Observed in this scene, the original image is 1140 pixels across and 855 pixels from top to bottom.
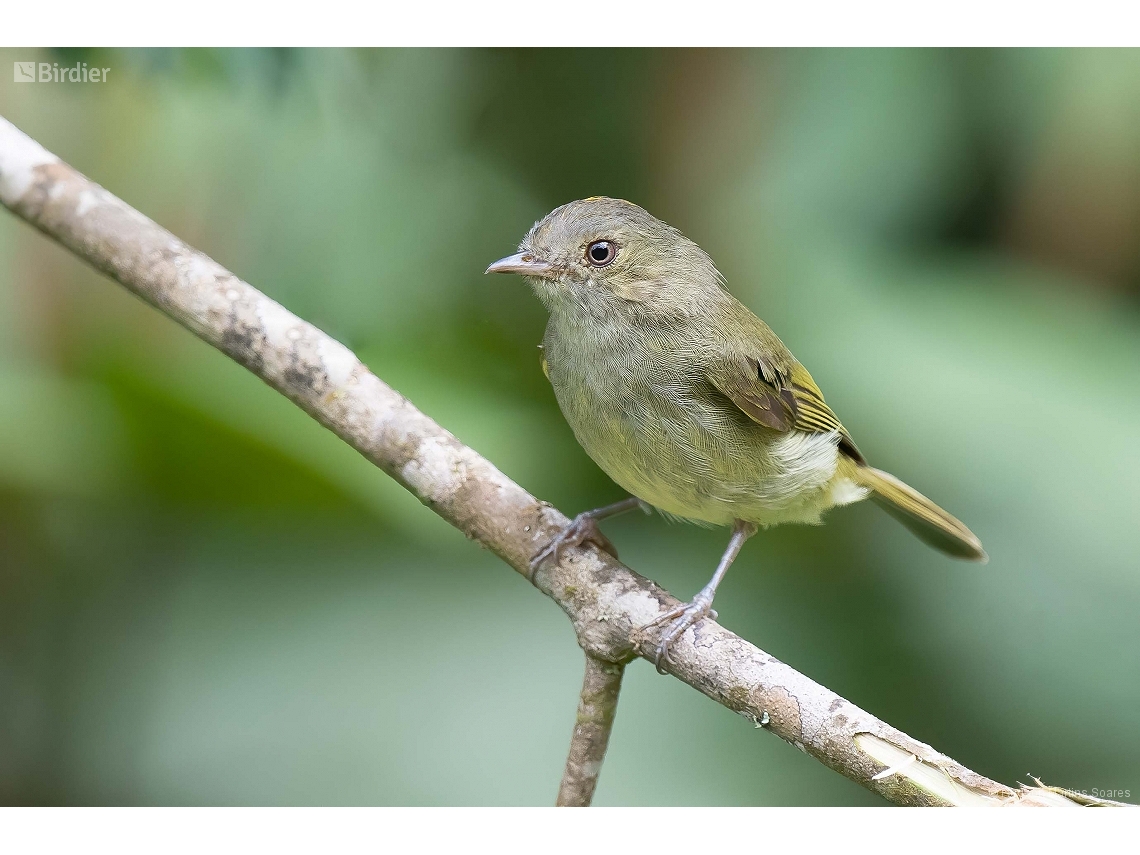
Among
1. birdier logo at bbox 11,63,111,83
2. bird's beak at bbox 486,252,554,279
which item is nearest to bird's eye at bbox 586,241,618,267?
bird's beak at bbox 486,252,554,279

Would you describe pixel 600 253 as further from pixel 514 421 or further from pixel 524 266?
pixel 514 421

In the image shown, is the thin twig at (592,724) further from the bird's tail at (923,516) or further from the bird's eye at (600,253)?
the bird's tail at (923,516)

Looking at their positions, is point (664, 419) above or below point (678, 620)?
above

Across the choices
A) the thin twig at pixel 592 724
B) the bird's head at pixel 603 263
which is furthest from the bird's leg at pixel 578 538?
the bird's head at pixel 603 263

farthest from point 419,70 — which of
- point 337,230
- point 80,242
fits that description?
point 80,242

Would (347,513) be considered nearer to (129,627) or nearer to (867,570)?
(129,627)

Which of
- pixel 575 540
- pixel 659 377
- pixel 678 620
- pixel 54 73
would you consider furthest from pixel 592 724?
pixel 54 73

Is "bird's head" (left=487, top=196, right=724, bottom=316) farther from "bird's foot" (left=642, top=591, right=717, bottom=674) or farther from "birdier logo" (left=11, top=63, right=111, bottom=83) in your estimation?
"birdier logo" (left=11, top=63, right=111, bottom=83)
